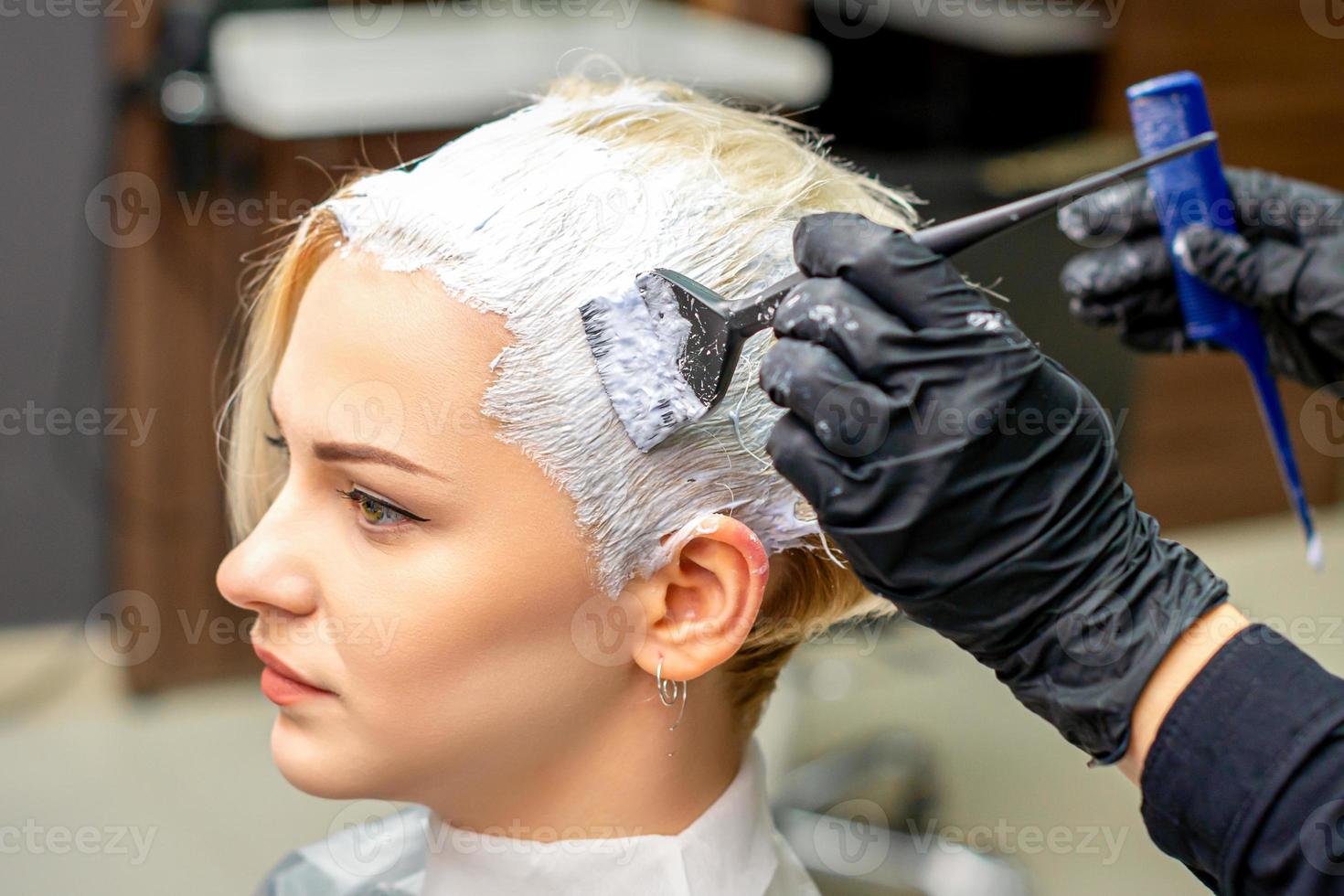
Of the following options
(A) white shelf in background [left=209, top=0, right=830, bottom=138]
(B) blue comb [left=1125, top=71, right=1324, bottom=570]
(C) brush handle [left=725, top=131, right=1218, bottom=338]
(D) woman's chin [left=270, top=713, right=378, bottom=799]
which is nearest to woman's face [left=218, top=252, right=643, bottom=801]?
(D) woman's chin [left=270, top=713, right=378, bottom=799]

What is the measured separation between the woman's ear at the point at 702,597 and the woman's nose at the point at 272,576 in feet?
0.89

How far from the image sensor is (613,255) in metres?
1.04

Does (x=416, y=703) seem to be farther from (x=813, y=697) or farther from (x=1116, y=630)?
(x=813, y=697)

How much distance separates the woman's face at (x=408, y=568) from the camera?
1.02m

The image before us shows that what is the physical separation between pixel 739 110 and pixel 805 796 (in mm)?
1518

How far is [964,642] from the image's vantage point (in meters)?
0.97

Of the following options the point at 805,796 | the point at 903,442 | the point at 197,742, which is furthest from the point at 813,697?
the point at 903,442

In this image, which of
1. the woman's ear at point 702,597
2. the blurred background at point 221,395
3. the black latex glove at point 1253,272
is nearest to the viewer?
the woman's ear at point 702,597

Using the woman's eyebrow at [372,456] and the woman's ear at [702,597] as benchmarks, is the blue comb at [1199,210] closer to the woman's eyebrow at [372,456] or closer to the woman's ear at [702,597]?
the woman's ear at [702,597]

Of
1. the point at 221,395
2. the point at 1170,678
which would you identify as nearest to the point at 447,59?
the point at 221,395

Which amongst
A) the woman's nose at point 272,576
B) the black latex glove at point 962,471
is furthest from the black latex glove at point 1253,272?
the woman's nose at point 272,576

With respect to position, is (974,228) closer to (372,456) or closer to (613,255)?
(613,255)

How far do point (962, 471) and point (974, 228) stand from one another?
17 cm

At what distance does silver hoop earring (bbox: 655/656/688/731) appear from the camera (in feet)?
3.64
